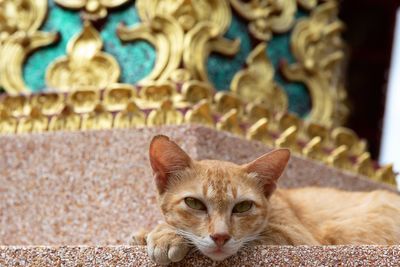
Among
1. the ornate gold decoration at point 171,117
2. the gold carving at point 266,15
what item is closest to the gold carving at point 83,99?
the ornate gold decoration at point 171,117

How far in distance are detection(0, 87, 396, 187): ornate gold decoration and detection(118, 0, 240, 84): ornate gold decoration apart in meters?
0.10

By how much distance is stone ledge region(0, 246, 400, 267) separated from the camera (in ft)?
4.85

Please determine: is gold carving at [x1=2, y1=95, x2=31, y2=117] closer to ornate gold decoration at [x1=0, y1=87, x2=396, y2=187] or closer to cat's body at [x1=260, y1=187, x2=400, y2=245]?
ornate gold decoration at [x1=0, y1=87, x2=396, y2=187]

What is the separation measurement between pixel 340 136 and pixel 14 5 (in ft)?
3.41

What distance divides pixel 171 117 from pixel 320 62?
2.29 ft

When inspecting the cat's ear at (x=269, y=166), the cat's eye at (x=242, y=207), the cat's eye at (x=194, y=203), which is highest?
the cat's ear at (x=269, y=166)

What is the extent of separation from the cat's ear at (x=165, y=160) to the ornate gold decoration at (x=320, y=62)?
112 cm

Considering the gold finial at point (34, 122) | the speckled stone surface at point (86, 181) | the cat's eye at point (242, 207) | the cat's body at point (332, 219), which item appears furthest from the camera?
the gold finial at point (34, 122)

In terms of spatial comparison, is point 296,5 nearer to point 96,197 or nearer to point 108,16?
point 108,16

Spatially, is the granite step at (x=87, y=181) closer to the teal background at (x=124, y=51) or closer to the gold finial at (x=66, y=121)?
the gold finial at (x=66, y=121)

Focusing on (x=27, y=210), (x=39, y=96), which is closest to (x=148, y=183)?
(x=27, y=210)

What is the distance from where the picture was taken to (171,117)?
2.28m

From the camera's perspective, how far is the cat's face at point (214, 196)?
5.00 ft

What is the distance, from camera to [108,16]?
255 cm
